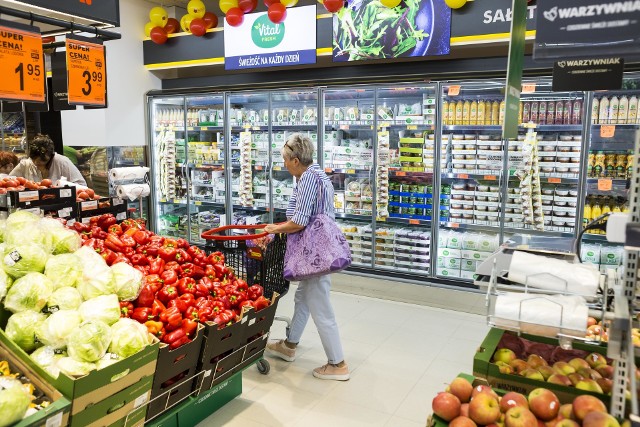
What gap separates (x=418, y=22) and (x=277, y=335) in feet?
10.8

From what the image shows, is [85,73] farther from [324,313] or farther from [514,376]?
[514,376]

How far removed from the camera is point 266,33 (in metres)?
6.20

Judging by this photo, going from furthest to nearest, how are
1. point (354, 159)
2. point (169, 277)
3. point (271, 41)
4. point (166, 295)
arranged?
point (271, 41)
point (354, 159)
point (169, 277)
point (166, 295)

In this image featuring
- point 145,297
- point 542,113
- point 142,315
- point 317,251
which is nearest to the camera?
point 142,315

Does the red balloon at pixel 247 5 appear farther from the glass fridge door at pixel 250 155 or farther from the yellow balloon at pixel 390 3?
the yellow balloon at pixel 390 3

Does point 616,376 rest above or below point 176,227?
above

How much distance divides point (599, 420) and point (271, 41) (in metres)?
5.48

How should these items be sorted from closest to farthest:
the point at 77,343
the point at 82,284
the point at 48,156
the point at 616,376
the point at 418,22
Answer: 1. the point at 616,376
2. the point at 77,343
3. the point at 82,284
4. the point at 418,22
5. the point at 48,156

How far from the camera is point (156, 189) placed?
737 centimetres

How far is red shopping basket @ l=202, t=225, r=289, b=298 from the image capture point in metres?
3.72

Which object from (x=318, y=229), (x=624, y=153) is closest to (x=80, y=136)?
(x=318, y=229)

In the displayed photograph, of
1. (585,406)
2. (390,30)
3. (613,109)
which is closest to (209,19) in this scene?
(390,30)

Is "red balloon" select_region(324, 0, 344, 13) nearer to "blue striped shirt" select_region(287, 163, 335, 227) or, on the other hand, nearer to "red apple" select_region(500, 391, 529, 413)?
"blue striped shirt" select_region(287, 163, 335, 227)

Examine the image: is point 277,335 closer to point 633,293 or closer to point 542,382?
point 542,382
